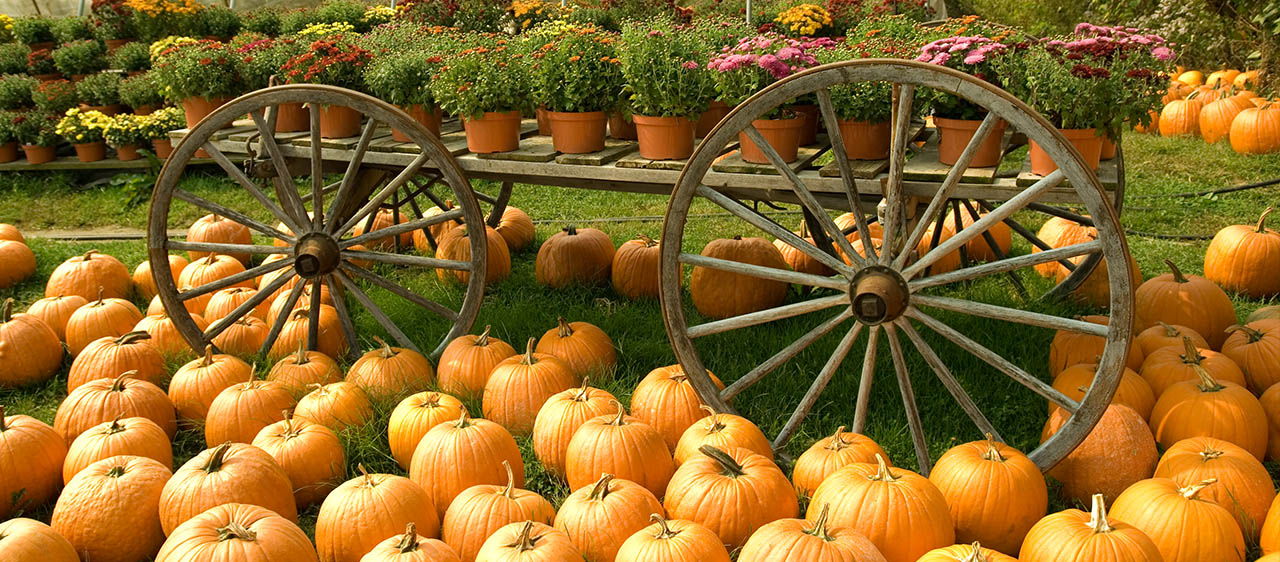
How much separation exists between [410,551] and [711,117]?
7.97 feet

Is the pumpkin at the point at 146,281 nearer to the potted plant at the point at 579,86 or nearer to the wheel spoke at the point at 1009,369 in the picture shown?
the potted plant at the point at 579,86

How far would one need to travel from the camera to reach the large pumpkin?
15.4 ft

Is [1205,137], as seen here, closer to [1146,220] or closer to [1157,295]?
[1146,220]

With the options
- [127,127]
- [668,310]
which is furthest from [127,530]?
[127,127]

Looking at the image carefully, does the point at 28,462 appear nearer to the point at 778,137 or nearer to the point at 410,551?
the point at 410,551

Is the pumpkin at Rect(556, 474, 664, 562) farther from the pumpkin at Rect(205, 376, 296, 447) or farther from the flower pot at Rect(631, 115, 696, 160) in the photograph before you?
the flower pot at Rect(631, 115, 696, 160)

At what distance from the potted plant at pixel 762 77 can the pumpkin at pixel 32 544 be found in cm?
257

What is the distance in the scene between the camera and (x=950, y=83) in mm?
2936

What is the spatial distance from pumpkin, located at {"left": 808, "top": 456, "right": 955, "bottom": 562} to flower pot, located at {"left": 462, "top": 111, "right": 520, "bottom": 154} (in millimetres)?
2208

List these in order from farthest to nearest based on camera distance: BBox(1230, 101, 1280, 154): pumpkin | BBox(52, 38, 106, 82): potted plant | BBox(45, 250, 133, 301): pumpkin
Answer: BBox(52, 38, 106, 82): potted plant < BBox(1230, 101, 1280, 154): pumpkin < BBox(45, 250, 133, 301): pumpkin

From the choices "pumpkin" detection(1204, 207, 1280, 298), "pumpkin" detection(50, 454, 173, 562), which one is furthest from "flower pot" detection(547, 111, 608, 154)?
"pumpkin" detection(1204, 207, 1280, 298)

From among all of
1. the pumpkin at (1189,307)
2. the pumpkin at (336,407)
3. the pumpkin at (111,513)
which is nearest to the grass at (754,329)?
the pumpkin at (336,407)

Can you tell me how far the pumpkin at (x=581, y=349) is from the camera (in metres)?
4.05

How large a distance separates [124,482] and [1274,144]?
8.30 metres
